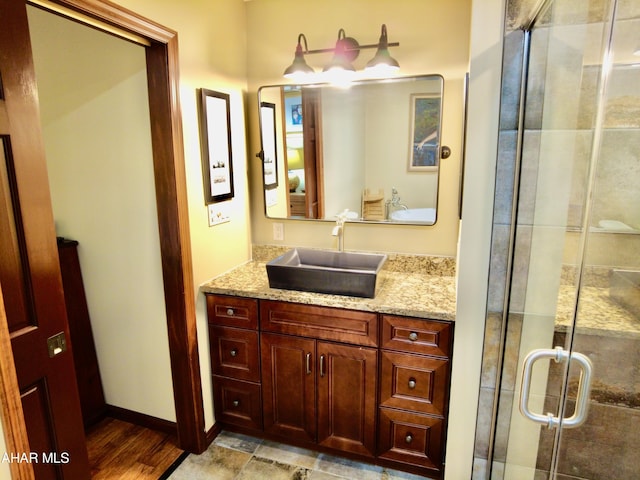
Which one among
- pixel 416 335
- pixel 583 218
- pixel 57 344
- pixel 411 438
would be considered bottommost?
pixel 411 438

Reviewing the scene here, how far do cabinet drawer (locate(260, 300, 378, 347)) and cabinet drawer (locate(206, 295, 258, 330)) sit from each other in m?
0.06

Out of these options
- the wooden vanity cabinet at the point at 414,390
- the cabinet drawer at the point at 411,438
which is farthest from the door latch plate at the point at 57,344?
the cabinet drawer at the point at 411,438

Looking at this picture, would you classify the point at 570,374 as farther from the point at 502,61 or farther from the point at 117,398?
the point at 117,398

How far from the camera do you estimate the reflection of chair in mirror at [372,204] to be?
7.41 ft

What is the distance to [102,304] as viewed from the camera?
2.26 meters

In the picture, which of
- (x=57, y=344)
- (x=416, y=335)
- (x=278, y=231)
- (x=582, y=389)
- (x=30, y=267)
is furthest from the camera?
(x=278, y=231)

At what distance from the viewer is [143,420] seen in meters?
2.31

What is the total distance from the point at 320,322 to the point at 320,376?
0.29 metres

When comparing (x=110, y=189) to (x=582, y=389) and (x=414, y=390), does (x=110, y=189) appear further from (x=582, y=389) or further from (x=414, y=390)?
(x=582, y=389)

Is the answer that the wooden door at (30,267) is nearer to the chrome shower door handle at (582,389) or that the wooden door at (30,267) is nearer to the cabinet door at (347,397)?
the cabinet door at (347,397)

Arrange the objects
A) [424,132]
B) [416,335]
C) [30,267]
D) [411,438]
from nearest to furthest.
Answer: [30,267] → [416,335] → [411,438] → [424,132]

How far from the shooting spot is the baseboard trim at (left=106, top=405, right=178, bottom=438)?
225 centimetres

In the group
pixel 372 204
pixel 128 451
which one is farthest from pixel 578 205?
pixel 128 451

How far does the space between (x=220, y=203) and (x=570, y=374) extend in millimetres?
1737
